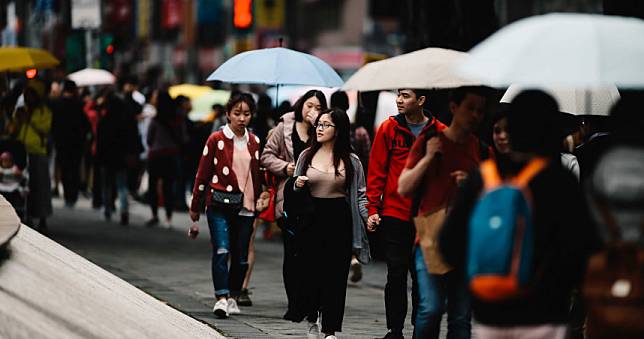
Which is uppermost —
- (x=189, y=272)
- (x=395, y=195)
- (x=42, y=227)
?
(x=395, y=195)

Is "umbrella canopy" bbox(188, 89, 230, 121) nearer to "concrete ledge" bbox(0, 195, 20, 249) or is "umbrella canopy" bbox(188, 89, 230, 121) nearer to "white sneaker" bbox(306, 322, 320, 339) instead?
"white sneaker" bbox(306, 322, 320, 339)

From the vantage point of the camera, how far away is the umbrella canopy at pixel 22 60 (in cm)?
1755

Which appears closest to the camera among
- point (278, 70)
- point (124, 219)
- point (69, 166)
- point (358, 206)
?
point (358, 206)

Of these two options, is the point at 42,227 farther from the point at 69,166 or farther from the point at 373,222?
the point at 373,222

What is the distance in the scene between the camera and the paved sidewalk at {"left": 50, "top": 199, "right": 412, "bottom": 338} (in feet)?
39.9

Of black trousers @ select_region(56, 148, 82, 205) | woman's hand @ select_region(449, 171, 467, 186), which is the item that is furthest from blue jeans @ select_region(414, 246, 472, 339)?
black trousers @ select_region(56, 148, 82, 205)

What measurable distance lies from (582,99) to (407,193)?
367cm

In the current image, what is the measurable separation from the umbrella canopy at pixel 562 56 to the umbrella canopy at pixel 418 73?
3.36 metres

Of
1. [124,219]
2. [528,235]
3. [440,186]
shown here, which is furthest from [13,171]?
[528,235]

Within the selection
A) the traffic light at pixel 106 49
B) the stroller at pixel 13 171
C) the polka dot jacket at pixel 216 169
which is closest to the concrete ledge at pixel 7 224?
the polka dot jacket at pixel 216 169

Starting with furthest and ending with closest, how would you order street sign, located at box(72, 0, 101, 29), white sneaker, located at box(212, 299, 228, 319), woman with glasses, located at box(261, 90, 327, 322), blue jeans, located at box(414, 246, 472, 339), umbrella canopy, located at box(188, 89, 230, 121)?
umbrella canopy, located at box(188, 89, 230, 121)
street sign, located at box(72, 0, 101, 29)
white sneaker, located at box(212, 299, 228, 319)
woman with glasses, located at box(261, 90, 327, 322)
blue jeans, located at box(414, 246, 472, 339)

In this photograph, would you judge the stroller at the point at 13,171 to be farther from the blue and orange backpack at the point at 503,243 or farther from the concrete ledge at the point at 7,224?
the blue and orange backpack at the point at 503,243

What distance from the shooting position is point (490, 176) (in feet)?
20.1

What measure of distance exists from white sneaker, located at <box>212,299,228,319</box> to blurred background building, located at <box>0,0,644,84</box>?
3041 mm
